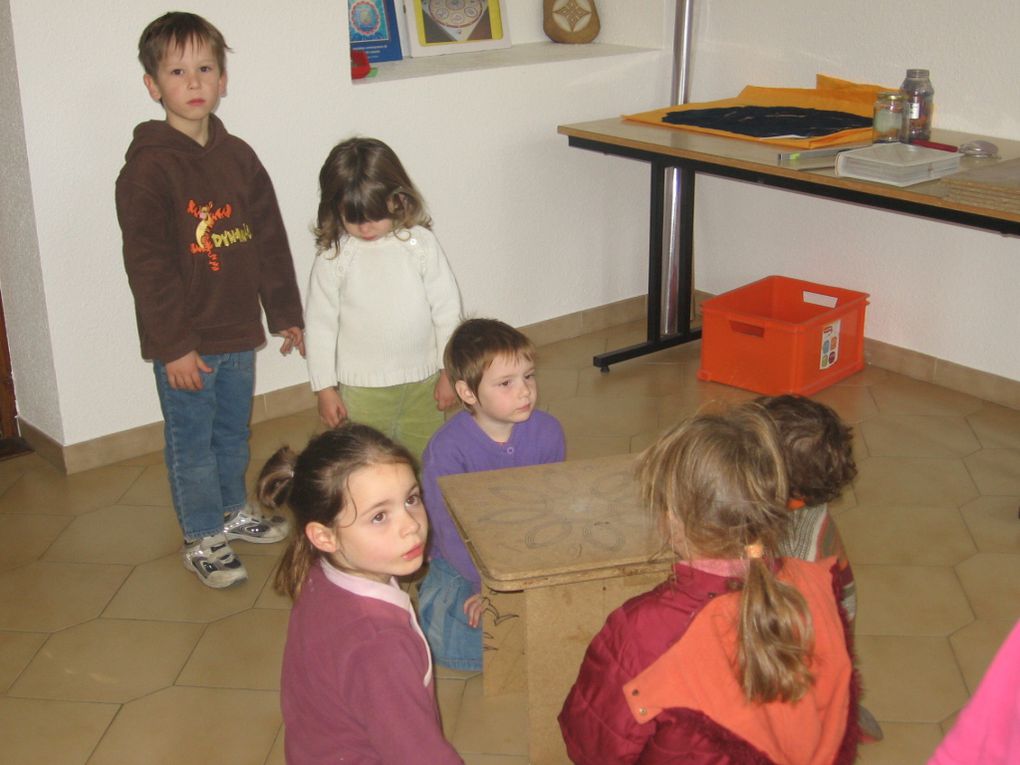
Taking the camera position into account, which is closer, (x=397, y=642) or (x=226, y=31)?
(x=397, y=642)

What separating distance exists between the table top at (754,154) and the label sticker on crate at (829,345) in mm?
619

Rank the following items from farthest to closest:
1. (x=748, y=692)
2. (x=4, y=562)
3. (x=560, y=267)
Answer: (x=560, y=267) < (x=4, y=562) < (x=748, y=692)

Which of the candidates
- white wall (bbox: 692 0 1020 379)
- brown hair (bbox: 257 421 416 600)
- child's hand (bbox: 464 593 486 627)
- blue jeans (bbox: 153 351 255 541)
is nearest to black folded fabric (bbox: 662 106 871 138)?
white wall (bbox: 692 0 1020 379)

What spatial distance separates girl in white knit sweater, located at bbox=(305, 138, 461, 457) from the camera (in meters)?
2.44

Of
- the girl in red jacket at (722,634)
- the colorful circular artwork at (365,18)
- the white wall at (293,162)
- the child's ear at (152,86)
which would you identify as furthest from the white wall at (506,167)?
Answer: the girl in red jacket at (722,634)

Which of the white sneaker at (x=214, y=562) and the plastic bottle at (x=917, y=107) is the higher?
the plastic bottle at (x=917, y=107)

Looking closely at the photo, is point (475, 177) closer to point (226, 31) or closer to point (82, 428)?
point (226, 31)

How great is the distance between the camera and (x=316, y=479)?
4.96ft

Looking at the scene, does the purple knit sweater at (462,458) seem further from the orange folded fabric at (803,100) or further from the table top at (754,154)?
the orange folded fabric at (803,100)

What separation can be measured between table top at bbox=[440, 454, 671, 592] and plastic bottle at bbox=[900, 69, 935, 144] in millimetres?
1612

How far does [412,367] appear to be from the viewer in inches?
102

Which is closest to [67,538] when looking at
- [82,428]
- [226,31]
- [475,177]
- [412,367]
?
[82,428]

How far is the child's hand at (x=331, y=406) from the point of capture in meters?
2.55

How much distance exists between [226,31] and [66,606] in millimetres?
1507
